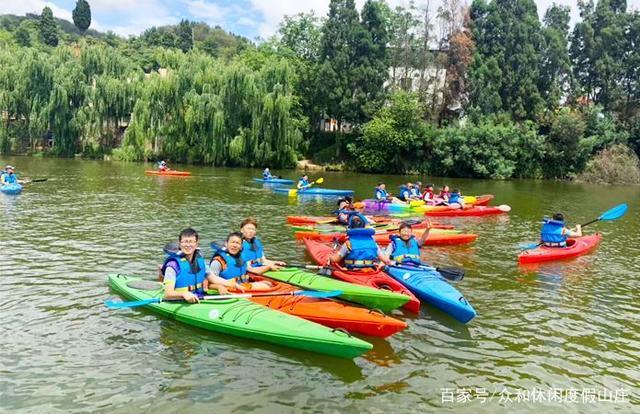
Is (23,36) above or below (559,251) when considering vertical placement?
above

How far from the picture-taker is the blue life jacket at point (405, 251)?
9836 millimetres

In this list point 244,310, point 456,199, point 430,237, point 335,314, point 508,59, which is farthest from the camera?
point 508,59

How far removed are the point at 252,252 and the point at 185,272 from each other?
166cm

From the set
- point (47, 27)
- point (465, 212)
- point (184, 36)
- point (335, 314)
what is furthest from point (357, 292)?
point (184, 36)

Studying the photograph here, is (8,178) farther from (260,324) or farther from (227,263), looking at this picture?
(260,324)

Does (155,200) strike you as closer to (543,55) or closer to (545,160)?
(545,160)

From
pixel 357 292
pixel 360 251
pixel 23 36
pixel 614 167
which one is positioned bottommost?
pixel 357 292

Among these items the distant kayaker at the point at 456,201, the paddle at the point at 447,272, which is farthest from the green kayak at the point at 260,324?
the distant kayaker at the point at 456,201

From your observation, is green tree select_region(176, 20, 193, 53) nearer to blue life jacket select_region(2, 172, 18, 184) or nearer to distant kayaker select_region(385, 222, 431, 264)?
blue life jacket select_region(2, 172, 18, 184)

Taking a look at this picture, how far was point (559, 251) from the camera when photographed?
12.9 m

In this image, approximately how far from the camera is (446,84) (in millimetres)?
44656

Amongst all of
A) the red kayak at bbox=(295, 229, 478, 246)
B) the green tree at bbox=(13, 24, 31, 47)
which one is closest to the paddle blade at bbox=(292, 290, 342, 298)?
the red kayak at bbox=(295, 229, 478, 246)

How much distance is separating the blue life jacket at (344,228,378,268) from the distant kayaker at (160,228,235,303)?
2.64 meters

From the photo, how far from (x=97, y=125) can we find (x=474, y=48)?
31.2 meters
